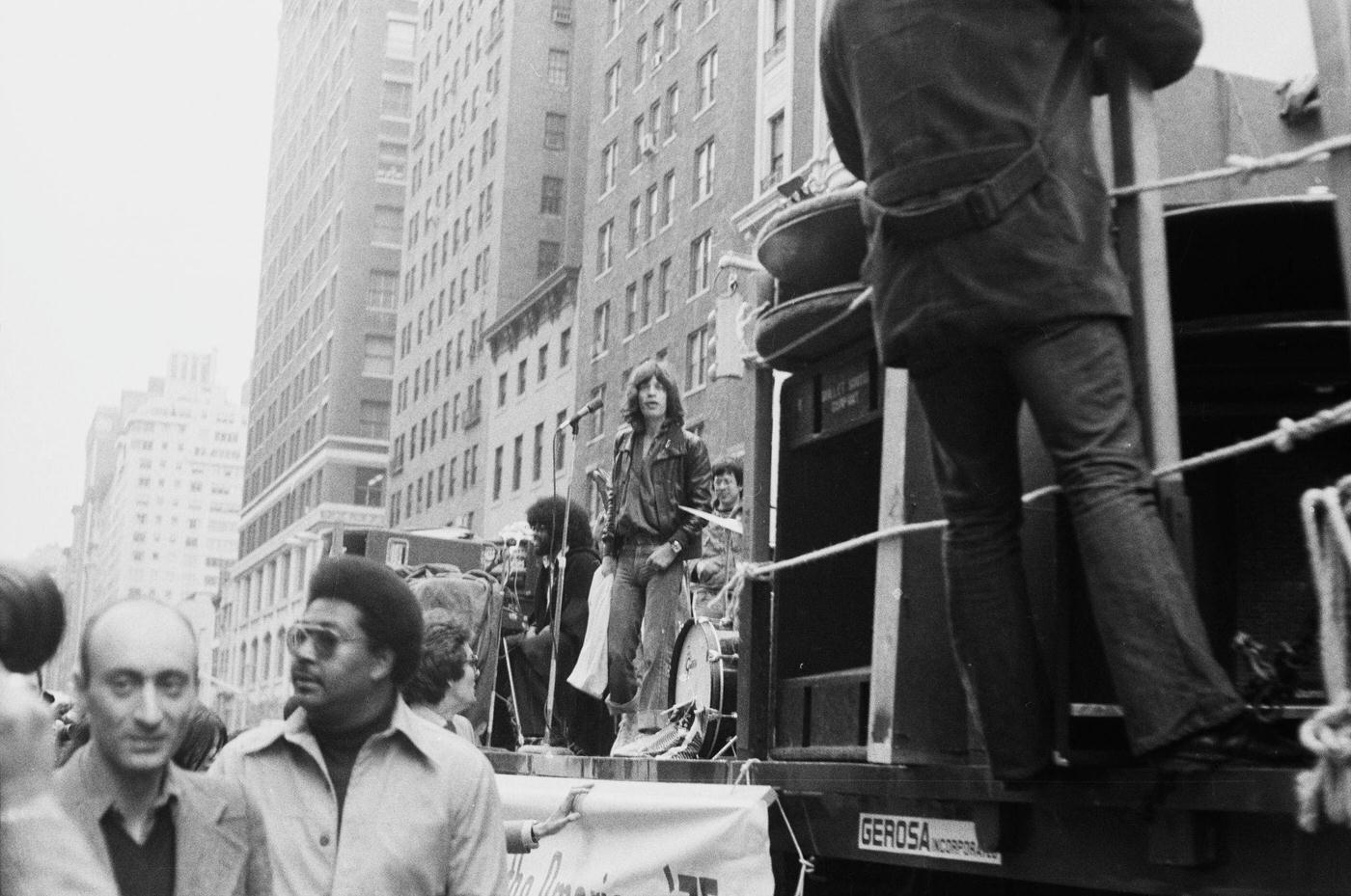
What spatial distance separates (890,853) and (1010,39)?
1984 mm

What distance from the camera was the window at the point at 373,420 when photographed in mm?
92500

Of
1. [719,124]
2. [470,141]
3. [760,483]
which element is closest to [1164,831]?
[760,483]

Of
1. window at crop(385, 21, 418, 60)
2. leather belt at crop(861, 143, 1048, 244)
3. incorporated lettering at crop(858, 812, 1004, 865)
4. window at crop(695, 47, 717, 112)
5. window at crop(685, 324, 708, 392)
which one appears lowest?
incorporated lettering at crop(858, 812, 1004, 865)

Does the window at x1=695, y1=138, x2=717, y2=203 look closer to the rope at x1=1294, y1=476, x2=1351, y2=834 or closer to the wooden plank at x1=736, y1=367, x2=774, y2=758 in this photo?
the wooden plank at x1=736, y1=367, x2=774, y2=758

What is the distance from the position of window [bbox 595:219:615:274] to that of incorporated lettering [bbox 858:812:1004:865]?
53337mm

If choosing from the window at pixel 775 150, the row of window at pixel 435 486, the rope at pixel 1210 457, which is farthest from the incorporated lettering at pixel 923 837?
the row of window at pixel 435 486

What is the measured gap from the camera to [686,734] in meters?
6.94

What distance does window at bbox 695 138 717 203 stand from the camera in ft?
163

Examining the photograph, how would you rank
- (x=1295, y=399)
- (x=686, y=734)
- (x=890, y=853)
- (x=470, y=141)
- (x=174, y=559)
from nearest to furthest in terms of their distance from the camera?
(x=890, y=853), (x=1295, y=399), (x=686, y=734), (x=470, y=141), (x=174, y=559)

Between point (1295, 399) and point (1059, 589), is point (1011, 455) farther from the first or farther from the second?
point (1295, 399)

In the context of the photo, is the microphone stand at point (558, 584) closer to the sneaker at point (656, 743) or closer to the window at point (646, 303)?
the sneaker at point (656, 743)

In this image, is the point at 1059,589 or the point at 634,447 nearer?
the point at 1059,589

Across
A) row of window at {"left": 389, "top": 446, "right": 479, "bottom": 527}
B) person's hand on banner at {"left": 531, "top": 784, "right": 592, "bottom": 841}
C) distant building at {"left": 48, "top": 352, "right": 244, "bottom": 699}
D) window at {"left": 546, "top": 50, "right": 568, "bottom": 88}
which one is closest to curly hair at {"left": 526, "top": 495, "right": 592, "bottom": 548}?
person's hand on banner at {"left": 531, "top": 784, "right": 592, "bottom": 841}

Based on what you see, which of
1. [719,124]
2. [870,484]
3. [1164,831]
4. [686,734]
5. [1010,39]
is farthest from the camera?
[719,124]
